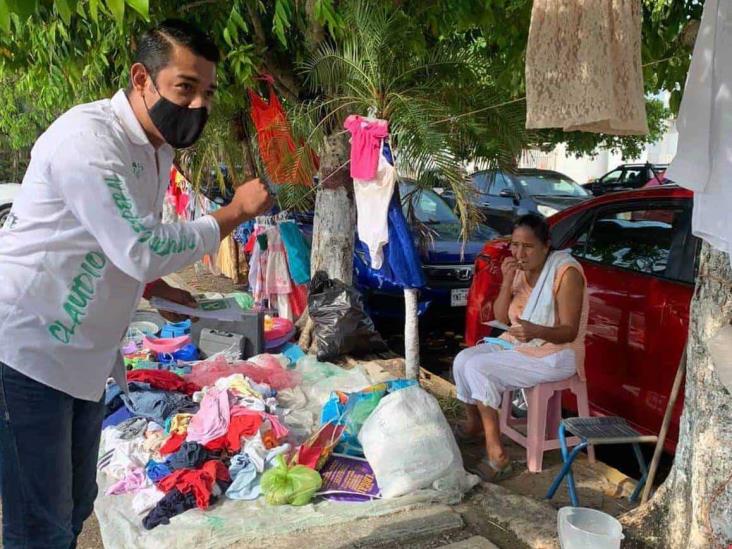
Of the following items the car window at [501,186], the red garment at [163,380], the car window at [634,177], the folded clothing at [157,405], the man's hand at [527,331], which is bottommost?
the folded clothing at [157,405]

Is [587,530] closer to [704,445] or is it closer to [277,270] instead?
[704,445]

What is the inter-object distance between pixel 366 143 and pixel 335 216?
1.48 m

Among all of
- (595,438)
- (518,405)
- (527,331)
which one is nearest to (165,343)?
(518,405)

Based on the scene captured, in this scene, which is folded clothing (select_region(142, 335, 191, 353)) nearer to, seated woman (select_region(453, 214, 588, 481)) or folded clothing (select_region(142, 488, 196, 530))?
folded clothing (select_region(142, 488, 196, 530))

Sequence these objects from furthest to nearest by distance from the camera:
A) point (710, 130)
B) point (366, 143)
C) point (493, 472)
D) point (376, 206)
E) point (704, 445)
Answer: point (376, 206) → point (366, 143) → point (493, 472) → point (704, 445) → point (710, 130)

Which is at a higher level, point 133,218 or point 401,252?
point 133,218

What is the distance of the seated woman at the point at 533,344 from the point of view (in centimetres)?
372

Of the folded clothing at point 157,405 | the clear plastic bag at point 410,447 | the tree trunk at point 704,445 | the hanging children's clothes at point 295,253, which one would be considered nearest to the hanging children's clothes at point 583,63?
the tree trunk at point 704,445

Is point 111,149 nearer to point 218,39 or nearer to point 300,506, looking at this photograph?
point 300,506

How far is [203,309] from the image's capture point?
248 cm

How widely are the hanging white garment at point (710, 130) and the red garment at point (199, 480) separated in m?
2.49

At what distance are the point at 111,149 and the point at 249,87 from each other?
4449 millimetres

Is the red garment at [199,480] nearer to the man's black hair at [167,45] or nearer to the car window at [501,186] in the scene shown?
the man's black hair at [167,45]

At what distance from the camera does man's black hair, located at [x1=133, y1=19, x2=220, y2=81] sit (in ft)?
6.48
